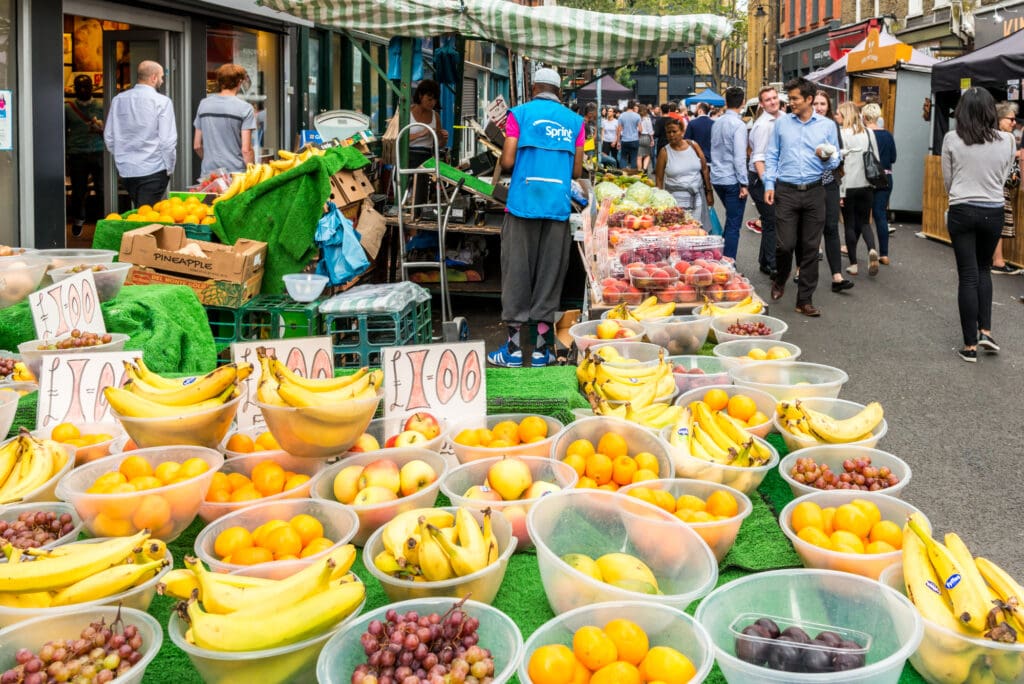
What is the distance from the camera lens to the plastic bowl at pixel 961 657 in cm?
171

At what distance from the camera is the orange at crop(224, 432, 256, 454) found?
8.67ft

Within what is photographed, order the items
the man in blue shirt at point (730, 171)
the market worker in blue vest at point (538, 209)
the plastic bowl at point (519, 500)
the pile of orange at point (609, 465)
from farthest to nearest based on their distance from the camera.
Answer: the man in blue shirt at point (730, 171) < the market worker in blue vest at point (538, 209) < the pile of orange at point (609, 465) < the plastic bowl at point (519, 500)

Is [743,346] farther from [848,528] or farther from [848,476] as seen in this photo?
[848,528]

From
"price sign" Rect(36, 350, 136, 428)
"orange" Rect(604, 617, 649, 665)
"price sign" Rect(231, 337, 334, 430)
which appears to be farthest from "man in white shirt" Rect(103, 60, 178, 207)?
"orange" Rect(604, 617, 649, 665)

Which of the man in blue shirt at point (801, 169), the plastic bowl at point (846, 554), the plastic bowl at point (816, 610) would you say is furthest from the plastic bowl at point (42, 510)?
the man in blue shirt at point (801, 169)

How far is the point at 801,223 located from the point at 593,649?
26.4 ft

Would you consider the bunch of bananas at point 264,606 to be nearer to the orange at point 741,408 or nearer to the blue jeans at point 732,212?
the orange at point 741,408

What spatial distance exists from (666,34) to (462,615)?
8.04m

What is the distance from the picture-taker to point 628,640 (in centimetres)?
173

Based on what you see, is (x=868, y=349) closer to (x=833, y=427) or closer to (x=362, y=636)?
(x=833, y=427)

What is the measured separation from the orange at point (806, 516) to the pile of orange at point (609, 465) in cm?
38

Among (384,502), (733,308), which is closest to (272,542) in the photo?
(384,502)

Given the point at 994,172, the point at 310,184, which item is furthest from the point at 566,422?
the point at 994,172

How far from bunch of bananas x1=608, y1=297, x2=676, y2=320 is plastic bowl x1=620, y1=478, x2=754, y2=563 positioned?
235cm
